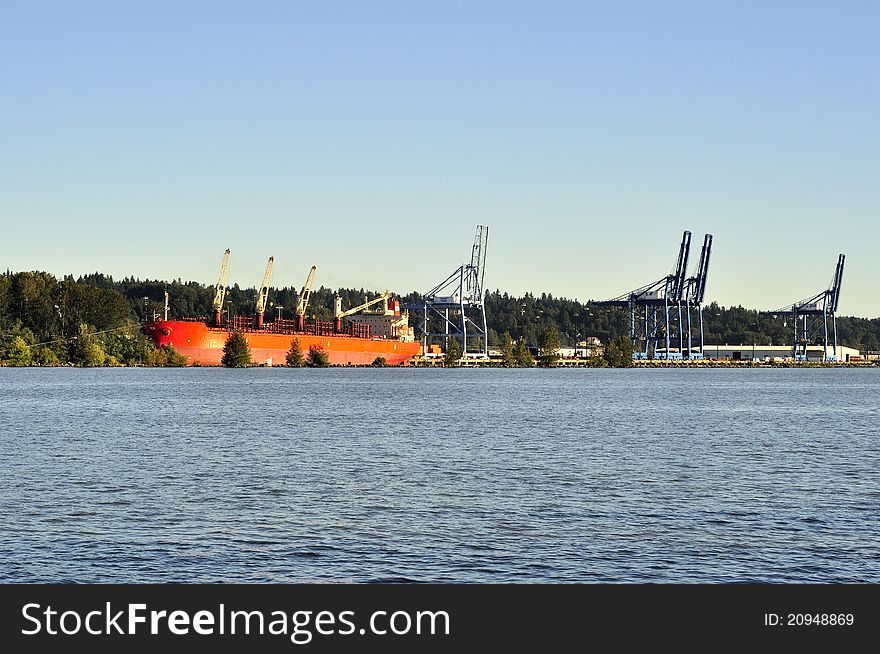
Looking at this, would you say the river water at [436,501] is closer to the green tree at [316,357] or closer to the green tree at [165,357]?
the green tree at [165,357]

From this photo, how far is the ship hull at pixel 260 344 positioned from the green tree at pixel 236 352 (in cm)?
309

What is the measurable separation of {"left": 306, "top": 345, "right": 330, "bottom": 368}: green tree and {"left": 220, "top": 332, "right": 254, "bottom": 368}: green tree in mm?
19514

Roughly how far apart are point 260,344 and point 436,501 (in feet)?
468

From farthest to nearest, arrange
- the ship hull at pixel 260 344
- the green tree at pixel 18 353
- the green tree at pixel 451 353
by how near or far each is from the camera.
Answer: the green tree at pixel 451 353 < the ship hull at pixel 260 344 < the green tree at pixel 18 353

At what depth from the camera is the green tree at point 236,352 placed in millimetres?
154125

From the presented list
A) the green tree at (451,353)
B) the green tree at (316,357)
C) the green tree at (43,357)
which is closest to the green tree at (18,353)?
the green tree at (43,357)

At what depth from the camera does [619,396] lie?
8925cm

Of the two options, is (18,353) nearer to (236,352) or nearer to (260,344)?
(236,352)

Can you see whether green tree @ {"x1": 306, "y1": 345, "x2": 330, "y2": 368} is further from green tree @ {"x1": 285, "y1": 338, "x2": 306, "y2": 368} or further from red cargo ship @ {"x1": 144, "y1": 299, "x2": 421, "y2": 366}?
green tree @ {"x1": 285, "y1": 338, "x2": 306, "y2": 368}

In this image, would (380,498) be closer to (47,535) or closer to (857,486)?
(47,535)

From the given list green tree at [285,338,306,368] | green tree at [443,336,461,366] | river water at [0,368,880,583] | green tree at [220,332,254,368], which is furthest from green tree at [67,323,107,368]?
river water at [0,368,880,583]

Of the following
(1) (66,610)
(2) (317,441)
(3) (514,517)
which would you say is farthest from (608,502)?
(2) (317,441)

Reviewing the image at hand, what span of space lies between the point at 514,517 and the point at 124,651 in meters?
12.0

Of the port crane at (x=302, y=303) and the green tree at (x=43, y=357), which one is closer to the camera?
the green tree at (x=43, y=357)
